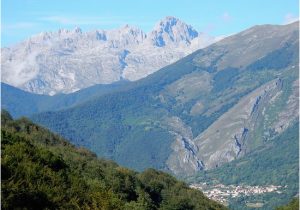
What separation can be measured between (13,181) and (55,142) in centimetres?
8285

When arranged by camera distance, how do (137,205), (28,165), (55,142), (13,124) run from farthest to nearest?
1. (55,142)
2. (13,124)
3. (137,205)
4. (28,165)

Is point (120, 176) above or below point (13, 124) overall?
below

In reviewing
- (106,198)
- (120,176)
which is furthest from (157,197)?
(106,198)

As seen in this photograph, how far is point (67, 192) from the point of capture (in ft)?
147

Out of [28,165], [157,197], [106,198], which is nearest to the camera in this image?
[28,165]

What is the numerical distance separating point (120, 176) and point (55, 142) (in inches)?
1396

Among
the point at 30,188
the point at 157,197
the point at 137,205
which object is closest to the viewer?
the point at 30,188

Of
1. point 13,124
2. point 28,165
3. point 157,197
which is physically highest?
point 13,124

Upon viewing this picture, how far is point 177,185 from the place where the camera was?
120188 mm

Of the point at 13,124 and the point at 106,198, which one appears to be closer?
the point at 106,198

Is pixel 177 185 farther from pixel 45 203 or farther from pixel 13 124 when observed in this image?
pixel 45 203

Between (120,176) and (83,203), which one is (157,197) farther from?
(83,203)

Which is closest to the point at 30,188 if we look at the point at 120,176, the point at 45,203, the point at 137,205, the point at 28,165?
the point at 45,203

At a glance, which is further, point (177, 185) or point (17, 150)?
point (177, 185)
